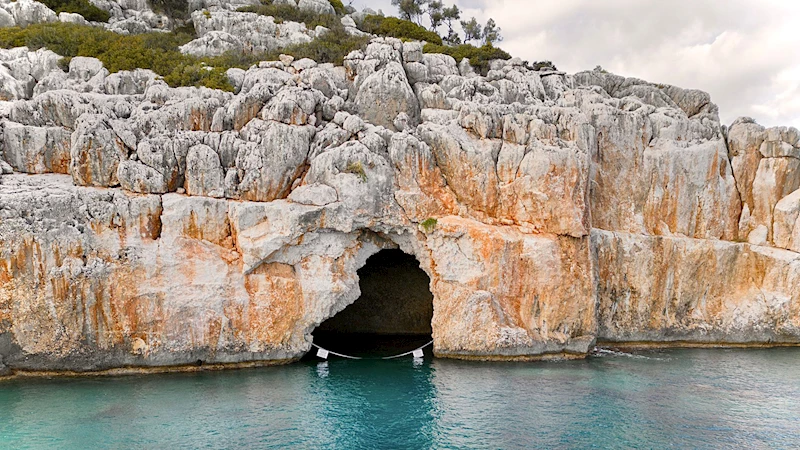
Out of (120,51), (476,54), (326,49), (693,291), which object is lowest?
(693,291)

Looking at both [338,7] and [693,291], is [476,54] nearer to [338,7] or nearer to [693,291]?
[338,7]

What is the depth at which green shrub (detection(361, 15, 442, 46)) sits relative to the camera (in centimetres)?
4853

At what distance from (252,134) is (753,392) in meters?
25.7

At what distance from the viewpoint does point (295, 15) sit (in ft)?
158

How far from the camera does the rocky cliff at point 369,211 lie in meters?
25.8

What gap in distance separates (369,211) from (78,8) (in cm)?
3185

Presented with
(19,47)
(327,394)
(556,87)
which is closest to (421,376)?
(327,394)

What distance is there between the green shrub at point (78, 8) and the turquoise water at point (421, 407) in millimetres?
30799

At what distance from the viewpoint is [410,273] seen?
3997 cm

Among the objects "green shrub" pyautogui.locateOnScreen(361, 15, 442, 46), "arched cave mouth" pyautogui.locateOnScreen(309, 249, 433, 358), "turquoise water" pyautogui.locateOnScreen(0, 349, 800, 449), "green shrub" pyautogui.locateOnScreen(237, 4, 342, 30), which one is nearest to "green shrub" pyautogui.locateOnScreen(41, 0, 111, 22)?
"green shrub" pyautogui.locateOnScreen(237, 4, 342, 30)

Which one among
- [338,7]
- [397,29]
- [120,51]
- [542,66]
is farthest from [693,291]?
[338,7]

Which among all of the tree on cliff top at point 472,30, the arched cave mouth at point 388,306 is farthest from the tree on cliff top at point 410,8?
the arched cave mouth at point 388,306

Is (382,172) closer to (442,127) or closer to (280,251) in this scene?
(442,127)

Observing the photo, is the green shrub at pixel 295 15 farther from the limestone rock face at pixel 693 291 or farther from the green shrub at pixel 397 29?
the limestone rock face at pixel 693 291
